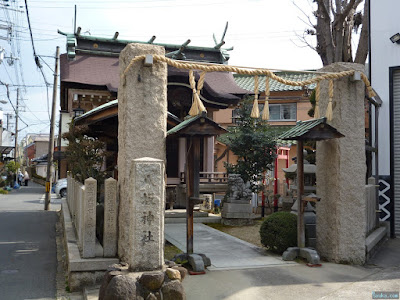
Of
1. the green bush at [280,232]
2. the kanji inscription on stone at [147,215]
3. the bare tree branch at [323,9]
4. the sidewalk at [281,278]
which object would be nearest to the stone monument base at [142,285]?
the kanji inscription on stone at [147,215]

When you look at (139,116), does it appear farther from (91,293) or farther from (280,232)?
(280,232)

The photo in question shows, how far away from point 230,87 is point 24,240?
36.6ft

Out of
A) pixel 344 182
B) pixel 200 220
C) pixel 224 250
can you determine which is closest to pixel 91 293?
pixel 224 250

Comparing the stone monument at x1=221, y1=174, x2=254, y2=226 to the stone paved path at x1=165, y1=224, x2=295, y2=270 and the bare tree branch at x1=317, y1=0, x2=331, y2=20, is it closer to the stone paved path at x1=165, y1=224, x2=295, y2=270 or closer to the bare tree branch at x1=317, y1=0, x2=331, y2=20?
the stone paved path at x1=165, y1=224, x2=295, y2=270

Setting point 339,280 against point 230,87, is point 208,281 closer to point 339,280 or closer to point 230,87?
point 339,280

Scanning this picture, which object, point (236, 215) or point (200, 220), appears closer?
point (236, 215)

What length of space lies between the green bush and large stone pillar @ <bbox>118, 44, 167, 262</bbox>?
121 inches

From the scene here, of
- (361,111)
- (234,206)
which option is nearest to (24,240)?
(234,206)

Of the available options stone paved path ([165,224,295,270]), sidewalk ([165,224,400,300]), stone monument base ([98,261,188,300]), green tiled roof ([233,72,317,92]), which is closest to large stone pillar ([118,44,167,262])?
stone monument base ([98,261,188,300])

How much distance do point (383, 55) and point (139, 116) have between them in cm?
892

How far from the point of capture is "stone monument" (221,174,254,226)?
1300cm

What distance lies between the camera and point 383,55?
1178cm

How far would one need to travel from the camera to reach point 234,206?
515 inches

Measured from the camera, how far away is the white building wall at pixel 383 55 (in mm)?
11422
